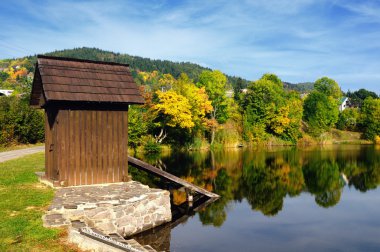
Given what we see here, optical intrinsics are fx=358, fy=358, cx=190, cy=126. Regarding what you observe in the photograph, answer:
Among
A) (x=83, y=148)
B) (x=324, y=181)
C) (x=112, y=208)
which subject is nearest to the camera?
(x=112, y=208)

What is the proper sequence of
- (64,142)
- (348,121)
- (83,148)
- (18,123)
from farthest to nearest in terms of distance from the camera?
(348,121) < (18,123) < (83,148) < (64,142)

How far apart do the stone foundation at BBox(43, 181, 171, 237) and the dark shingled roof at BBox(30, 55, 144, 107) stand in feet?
10.1

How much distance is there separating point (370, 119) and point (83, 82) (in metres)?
58.0

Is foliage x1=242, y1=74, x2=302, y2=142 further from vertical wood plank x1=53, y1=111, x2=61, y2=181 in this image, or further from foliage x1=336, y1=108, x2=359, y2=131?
vertical wood plank x1=53, y1=111, x2=61, y2=181

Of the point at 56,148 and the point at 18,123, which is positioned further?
the point at 18,123

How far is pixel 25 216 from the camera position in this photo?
350 inches

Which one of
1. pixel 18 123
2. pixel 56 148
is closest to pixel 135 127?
pixel 18 123

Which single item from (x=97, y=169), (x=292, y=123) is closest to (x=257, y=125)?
(x=292, y=123)

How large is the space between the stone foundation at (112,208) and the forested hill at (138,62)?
123170mm

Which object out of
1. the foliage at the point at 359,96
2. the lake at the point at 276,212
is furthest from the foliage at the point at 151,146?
the foliage at the point at 359,96

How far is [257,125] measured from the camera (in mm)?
50438

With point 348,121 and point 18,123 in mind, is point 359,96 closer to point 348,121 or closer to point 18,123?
point 348,121

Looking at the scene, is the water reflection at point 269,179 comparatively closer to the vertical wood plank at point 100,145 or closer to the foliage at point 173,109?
the vertical wood plank at point 100,145

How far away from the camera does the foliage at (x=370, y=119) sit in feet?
193
